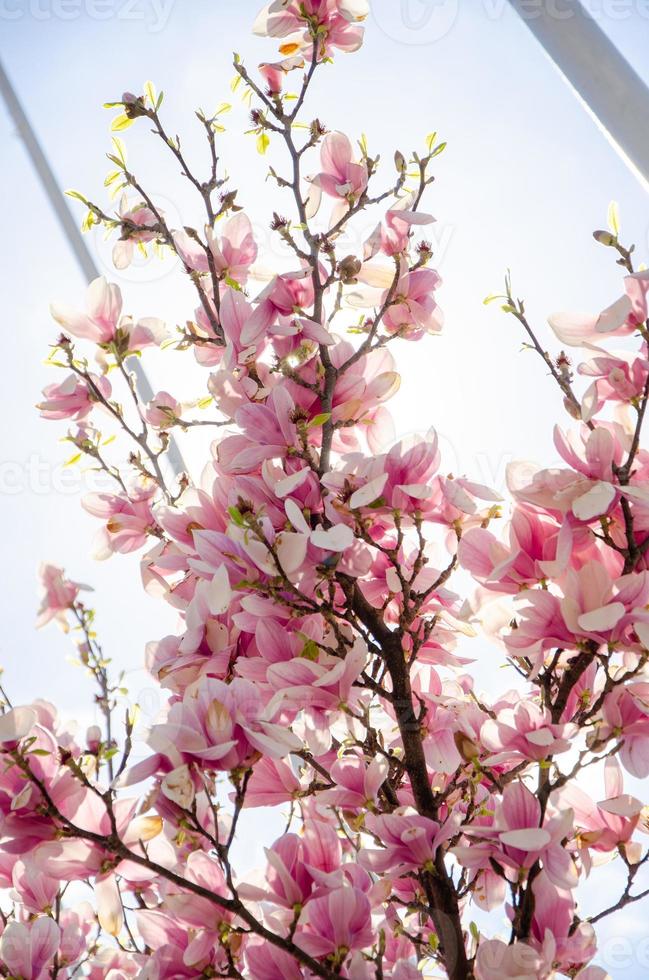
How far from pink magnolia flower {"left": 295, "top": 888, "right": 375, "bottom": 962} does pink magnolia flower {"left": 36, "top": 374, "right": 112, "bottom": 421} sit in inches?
20.0

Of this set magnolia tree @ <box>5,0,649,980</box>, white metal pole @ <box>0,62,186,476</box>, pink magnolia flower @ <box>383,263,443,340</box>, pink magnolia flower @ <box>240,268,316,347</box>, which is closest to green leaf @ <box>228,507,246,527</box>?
magnolia tree @ <box>5,0,649,980</box>

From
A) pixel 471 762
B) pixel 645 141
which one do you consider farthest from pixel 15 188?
pixel 471 762

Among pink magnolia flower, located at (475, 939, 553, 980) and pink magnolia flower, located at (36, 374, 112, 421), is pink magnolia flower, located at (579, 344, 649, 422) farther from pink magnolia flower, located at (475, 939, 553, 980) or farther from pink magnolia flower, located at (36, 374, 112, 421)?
pink magnolia flower, located at (36, 374, 112, 421)

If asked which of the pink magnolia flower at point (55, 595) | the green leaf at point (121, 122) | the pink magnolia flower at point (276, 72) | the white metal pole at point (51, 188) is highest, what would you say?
the white metal pole at point (51, 188)

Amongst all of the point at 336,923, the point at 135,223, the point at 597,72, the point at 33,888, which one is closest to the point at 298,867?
the point at 336,923

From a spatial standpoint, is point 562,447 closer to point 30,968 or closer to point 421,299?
point 421,299

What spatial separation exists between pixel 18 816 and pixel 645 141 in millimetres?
1179

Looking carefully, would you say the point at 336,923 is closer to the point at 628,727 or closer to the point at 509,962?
the point at 509,962

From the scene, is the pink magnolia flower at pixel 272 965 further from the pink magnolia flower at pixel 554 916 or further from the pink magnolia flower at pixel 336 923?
the pink magnolia flower at pixel 554 916

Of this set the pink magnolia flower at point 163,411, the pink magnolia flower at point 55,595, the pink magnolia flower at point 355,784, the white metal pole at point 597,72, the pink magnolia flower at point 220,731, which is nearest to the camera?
the pink magnolia flower at point 220,731

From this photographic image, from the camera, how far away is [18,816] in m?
0.49

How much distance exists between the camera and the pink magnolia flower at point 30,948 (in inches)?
23.4

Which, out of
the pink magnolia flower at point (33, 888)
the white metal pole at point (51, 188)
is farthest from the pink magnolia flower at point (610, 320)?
the white metal pole at point (51, 188)

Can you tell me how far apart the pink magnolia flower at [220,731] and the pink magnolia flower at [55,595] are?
0.48 metres
